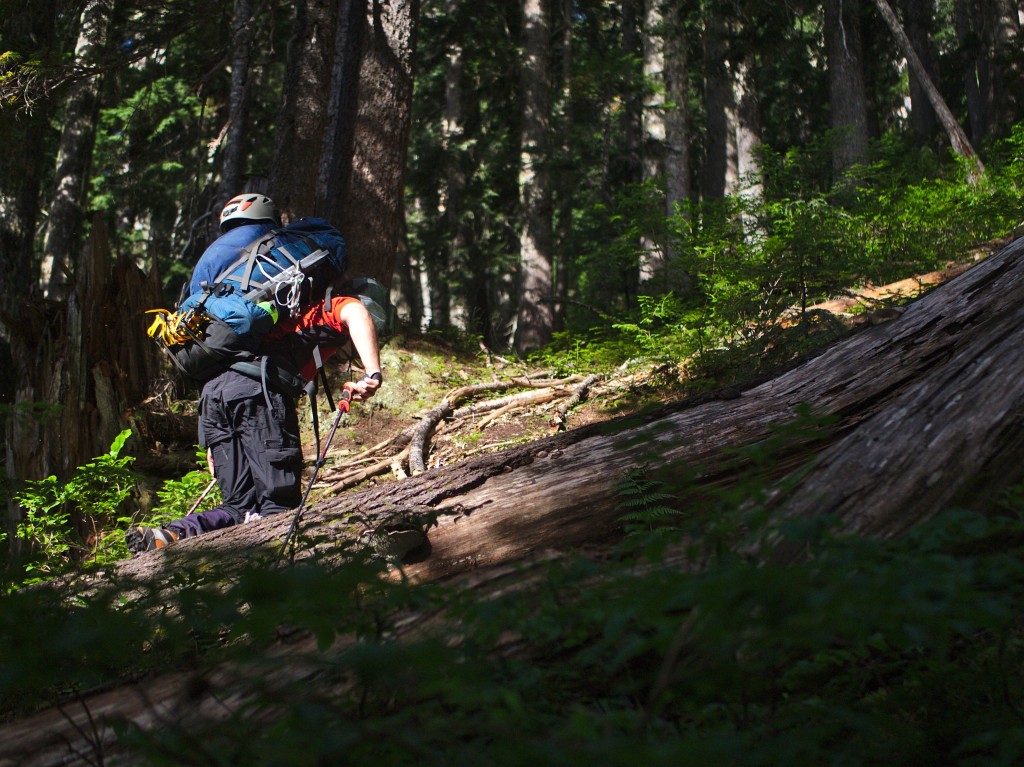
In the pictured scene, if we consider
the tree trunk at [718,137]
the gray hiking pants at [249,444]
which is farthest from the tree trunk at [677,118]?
the gray hiking pants at [249,444]

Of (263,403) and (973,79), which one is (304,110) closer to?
(263,403)

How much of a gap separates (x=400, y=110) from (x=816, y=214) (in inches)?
182

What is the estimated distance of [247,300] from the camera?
15.9 feet

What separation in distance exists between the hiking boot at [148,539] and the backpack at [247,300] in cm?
99

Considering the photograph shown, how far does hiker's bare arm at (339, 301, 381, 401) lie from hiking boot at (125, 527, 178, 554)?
128 cm

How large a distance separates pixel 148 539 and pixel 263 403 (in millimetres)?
1006

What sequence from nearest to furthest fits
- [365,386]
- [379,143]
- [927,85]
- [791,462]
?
[791,462] → [365,386] → [379,143] → [927,85]

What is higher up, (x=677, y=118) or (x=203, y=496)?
(x=677, y=118)

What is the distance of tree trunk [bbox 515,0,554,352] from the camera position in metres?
16.0

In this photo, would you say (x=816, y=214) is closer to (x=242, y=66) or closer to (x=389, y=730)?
(x=389, y=730)

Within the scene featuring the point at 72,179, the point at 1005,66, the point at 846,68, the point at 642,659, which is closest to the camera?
the point at 642,659

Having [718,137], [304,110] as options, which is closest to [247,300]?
[304,110]

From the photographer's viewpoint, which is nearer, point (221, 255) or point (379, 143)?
point (221, 255)

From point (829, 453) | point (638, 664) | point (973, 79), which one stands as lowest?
point (638, 664)
